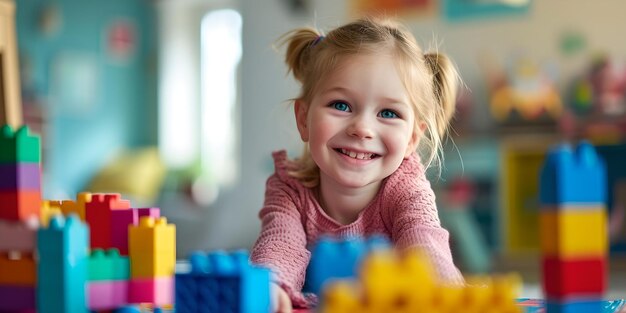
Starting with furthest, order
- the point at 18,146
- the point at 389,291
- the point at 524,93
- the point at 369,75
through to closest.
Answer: the point at 524,93 → the point at 369,75 → the point at 18,146 → the point at 389,291

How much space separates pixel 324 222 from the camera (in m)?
1.13

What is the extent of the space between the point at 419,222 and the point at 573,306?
39 cm

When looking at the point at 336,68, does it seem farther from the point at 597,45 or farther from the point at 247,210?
the point at 247,210

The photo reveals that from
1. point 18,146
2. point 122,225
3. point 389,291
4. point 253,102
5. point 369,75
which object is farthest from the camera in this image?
point 253,102

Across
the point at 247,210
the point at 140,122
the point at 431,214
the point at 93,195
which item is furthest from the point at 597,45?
the point at 140,122

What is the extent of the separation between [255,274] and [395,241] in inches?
14.2

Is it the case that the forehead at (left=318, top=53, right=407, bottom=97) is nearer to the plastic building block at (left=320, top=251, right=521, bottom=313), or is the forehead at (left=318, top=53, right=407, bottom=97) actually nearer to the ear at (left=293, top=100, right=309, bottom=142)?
the ear at (left=293, top=100, right=309, bottom=142)

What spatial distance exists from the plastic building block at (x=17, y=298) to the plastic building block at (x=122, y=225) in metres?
0.15

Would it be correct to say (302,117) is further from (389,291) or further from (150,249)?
(389,291)

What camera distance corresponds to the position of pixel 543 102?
3568 mm

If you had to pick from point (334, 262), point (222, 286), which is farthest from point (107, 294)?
point (334, 262)

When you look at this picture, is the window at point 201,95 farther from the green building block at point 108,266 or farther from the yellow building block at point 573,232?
the yellow building block at point 573,232

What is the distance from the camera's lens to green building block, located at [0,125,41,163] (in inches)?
30.5

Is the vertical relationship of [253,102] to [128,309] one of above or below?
above
